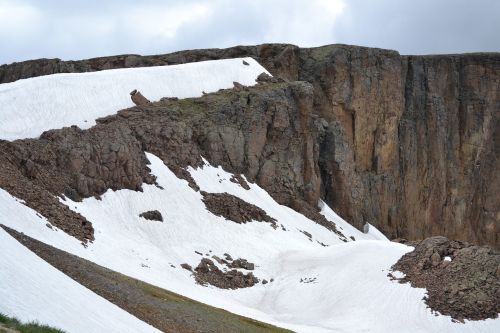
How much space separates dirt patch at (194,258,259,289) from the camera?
122 feet

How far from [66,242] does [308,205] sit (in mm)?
34459

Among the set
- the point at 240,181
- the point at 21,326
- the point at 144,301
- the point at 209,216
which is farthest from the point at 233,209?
the point at 21,326

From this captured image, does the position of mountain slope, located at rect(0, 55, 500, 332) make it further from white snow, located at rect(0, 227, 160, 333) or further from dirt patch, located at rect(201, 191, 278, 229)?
white snow, located at rect(0, 227, 160, 333)

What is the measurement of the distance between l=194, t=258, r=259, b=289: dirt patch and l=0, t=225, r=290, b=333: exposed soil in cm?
965

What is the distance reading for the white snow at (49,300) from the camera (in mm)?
13130

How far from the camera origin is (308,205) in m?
61.0

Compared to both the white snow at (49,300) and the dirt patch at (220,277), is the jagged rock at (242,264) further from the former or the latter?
the white snow at (49,300)

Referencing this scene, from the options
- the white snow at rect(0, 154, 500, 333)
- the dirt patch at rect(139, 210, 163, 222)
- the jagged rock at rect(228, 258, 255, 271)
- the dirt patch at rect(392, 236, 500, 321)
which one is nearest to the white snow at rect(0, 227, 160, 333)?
the white snow at rect(0, 154, 500, 333)

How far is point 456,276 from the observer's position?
113 ft

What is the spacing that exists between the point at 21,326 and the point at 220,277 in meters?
27.4

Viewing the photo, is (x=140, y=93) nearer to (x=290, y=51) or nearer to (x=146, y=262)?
(x=146, y=262)

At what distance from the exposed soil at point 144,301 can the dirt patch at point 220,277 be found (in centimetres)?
965

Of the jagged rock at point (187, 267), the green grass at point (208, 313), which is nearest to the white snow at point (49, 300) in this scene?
the green grass at point (208, 313)

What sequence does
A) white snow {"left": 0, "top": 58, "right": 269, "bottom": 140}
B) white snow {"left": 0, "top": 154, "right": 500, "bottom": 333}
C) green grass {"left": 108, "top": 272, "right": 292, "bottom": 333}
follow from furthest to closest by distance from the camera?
white snow {"left": 0, "top": 58, "right": 269, "bottom": 140}
white snow {"left": 0, "top": 154, "right": 500, "bottom": 333}
green grass {"left": 108, "top": 272, "right": 292, "bottom": 333}
